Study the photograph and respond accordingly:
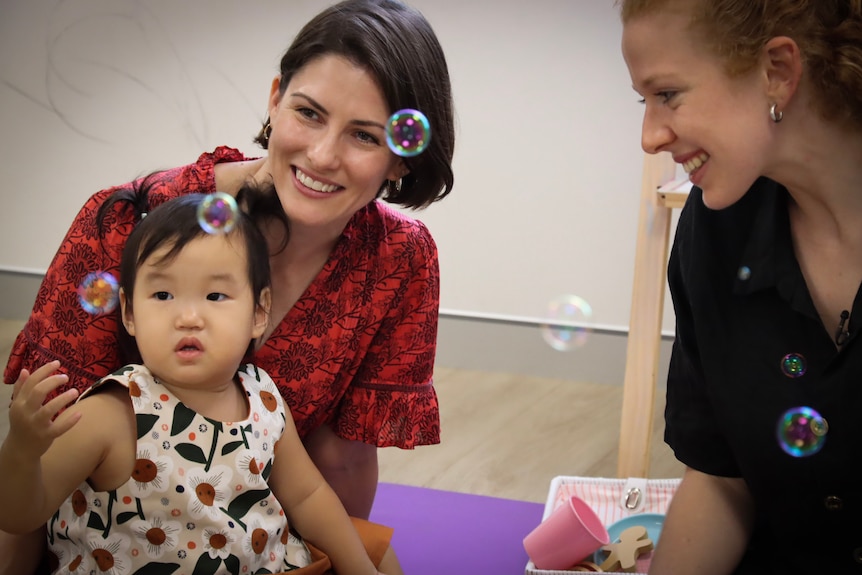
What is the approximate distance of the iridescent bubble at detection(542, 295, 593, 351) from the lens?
120 inches

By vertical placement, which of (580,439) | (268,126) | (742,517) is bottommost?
(580,439)

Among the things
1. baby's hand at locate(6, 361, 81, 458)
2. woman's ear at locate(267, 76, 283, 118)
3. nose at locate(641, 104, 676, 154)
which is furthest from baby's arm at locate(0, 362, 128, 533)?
nose at locate(641, 104, 676, 154)

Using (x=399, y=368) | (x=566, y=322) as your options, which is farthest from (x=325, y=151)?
(x=566, y=322)

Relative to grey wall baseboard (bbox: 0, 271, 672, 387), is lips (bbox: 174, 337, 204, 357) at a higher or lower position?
higher

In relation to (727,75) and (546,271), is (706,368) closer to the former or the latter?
(727,75)

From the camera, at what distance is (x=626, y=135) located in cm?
288

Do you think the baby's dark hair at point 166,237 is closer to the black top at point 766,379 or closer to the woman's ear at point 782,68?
the black top at point 766,379

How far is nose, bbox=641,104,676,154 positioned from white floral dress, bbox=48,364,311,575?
581 mm

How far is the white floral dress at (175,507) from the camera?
3.79ft

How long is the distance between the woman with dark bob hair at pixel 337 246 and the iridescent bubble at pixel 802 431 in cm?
61

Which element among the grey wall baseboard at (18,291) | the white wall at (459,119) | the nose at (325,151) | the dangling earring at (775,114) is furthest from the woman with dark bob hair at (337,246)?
the grey wall baseboard at (18,291)

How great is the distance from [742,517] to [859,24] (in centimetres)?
57

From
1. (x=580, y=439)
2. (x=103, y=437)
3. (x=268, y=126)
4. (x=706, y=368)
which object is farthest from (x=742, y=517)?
(x=580, y=439)

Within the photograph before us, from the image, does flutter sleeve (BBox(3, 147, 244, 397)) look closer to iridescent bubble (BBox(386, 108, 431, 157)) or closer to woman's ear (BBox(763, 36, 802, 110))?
iridescent bubble (BBox(386, 108, 431, 157))
